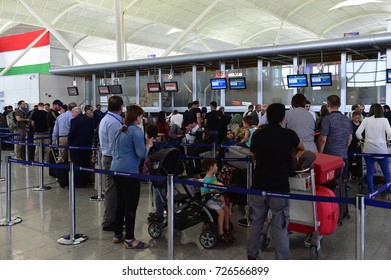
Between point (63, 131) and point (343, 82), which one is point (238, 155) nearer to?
point (63, 131)

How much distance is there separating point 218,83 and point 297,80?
2.97 m

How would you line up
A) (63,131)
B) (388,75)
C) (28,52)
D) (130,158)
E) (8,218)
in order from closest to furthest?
(130,158), (8,218), (63,131), (388,75), (28,52)

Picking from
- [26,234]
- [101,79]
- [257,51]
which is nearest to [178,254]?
[26,234]

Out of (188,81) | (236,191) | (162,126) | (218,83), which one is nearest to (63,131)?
(162,126)

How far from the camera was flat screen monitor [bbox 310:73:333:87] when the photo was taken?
1200cm

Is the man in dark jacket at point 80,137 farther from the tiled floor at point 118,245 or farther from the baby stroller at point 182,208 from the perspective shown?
the baby stroller at point 182,208

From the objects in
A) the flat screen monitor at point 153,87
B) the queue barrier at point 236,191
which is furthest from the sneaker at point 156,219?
the flat screen monitor at point 153,87

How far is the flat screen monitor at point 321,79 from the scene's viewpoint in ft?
39.4

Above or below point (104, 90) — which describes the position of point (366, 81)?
below

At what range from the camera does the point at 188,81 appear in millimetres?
15969

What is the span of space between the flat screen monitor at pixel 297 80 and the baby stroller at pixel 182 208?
8434 millimetres

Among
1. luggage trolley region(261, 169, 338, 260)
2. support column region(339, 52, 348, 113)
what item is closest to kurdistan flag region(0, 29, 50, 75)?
support column region(339, 52, 348, 113)

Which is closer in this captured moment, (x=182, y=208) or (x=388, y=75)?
(x=182, y=208)

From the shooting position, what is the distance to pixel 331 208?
13.8ft
